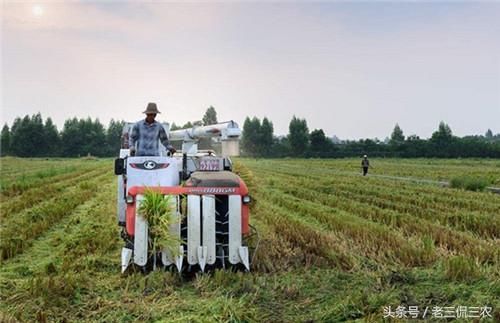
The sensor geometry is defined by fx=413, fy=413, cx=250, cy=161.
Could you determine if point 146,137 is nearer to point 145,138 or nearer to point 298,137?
point 145,138

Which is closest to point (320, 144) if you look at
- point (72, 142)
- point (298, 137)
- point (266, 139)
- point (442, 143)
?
point (298, 137)

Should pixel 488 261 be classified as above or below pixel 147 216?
below

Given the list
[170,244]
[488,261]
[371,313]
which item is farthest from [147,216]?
[488,261]

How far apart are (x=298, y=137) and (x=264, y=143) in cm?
715

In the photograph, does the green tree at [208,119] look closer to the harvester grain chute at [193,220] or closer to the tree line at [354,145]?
the harvester grain chute at [193,220]

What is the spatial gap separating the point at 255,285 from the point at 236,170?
4.37 metres

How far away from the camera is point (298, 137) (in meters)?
75.1

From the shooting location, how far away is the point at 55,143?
71750mm

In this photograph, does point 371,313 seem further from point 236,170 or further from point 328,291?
point 236,170

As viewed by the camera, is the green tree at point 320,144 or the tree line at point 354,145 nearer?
the tree line at point 354,145

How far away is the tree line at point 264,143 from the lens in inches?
2601

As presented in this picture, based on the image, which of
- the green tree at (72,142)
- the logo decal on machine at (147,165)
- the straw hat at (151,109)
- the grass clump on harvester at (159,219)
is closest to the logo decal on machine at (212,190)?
the grass clump on harvester at (159,219)

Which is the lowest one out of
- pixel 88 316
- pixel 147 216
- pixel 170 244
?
pixel 88 316

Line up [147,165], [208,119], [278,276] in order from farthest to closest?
[208,119]
[147,165]
[278,276]
